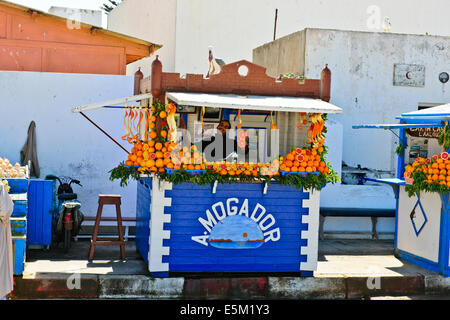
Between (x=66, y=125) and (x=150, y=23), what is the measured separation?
388 inches

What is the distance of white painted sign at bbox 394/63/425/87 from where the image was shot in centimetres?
1295

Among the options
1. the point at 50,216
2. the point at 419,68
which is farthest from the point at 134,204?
the point at 419,68

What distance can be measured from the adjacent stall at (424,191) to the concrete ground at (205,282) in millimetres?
310

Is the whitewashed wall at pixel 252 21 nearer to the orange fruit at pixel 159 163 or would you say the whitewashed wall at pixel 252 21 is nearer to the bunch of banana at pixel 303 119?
the bunch of banana at pixel 303 119

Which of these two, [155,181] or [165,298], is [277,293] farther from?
[155,181]

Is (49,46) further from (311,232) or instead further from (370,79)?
(311,232)

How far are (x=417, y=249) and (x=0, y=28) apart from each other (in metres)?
9.51

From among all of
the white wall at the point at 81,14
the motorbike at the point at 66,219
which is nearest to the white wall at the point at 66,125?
the motorbike at the point at 66,219

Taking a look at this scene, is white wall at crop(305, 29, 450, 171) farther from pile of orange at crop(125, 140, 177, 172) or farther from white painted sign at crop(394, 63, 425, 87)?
pile of orange at crop(125, 140, 177, 172)

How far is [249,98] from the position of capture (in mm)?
8336

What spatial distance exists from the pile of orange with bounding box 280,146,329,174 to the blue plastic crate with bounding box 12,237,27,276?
3542 mm

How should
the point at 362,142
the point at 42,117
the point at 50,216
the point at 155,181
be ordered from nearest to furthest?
the point at 155,181 < the point at 50,216 < the point at 42,117 < the point at 362,142

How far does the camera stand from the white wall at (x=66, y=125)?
11180 millimetres

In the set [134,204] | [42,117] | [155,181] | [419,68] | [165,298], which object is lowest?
[165,298]
